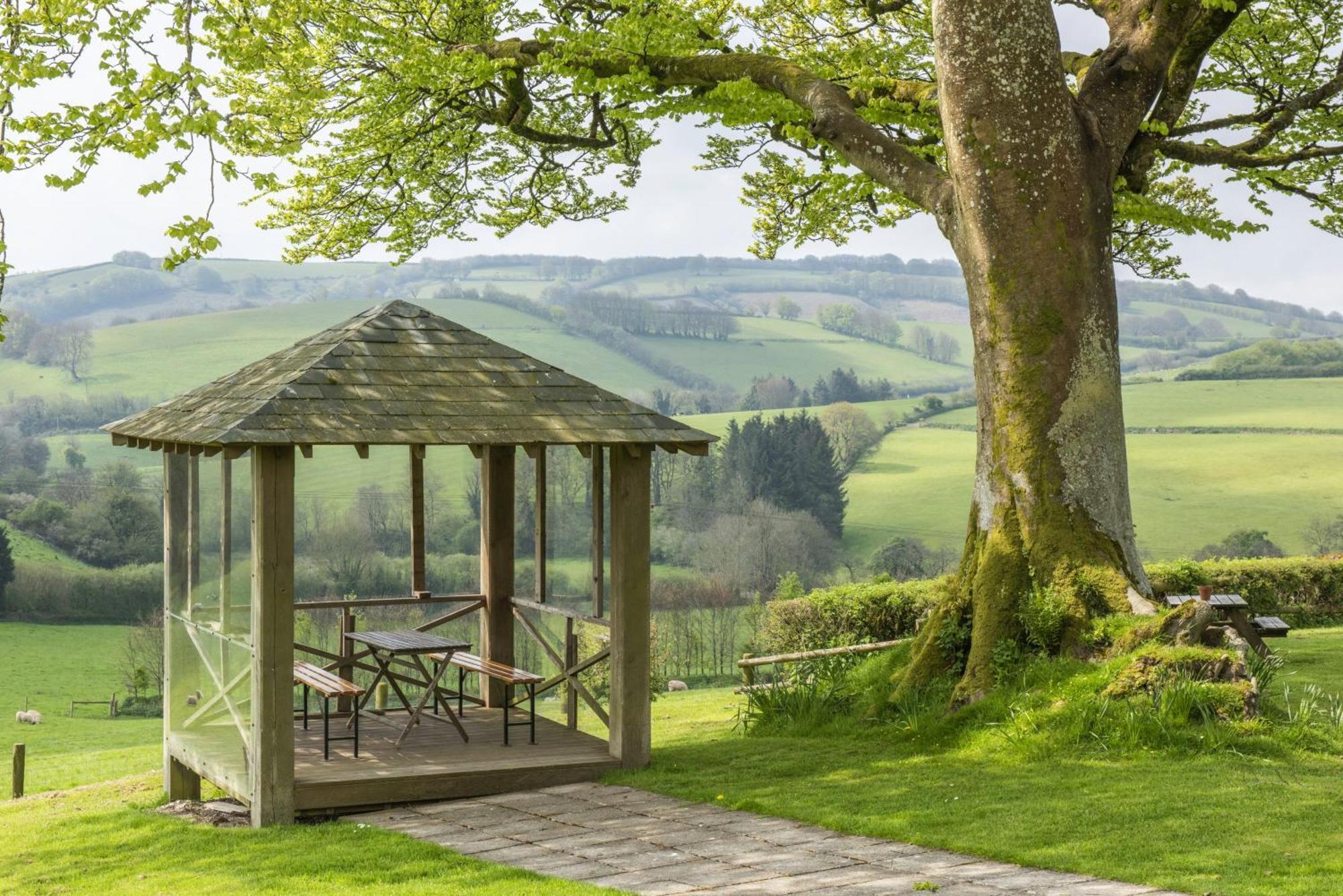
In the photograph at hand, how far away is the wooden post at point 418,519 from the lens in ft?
35.8

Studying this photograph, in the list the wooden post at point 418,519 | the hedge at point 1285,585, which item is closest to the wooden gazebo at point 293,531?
the wooden post at point 418,519

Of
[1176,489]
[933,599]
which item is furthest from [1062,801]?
[1176,489]

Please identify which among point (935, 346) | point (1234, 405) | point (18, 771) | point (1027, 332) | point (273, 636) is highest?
point (935, 346)

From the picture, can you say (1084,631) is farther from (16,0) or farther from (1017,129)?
(16,0)

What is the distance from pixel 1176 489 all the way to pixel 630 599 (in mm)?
68679

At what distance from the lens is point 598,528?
959 cm

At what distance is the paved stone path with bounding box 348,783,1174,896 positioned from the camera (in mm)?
5836

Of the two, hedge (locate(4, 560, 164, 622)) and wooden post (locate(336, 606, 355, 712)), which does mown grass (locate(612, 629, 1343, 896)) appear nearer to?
wooden post (locate(336, 606, 355, 712))

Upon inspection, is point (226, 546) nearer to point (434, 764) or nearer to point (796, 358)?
point (434, 764)

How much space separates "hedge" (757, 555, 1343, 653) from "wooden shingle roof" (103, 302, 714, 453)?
7176 millimetres

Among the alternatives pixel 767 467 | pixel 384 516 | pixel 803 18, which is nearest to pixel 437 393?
pixel 803 18

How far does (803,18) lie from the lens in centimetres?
1648

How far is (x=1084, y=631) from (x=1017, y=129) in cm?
375

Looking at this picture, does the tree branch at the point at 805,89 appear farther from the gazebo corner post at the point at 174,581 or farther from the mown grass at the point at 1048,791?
the gazebo corner post at the point at 174,581
